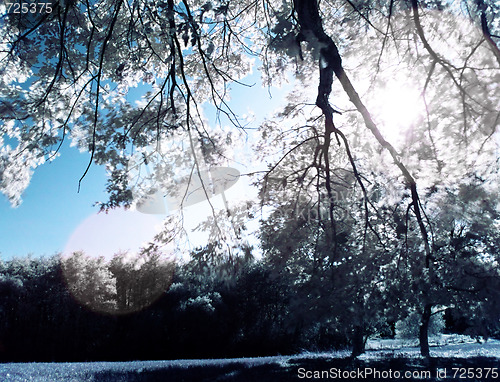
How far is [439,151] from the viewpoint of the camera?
635 centimetres

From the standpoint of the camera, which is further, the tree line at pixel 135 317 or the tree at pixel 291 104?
the tree line at pixel 135 317

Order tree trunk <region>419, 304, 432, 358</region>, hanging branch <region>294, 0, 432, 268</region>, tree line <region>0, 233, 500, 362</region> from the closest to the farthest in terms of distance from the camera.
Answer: hanging branch <region>294, 0, 432, 268</region> < tree trunk <region>419, 304, 432, 358</region> < tree line <region>0, 233, 500, 362</region>

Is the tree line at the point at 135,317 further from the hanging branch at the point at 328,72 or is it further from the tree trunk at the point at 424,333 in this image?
the hanging branch at the point at 328,72

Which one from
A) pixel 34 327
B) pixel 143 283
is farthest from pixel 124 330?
pixel 34 327

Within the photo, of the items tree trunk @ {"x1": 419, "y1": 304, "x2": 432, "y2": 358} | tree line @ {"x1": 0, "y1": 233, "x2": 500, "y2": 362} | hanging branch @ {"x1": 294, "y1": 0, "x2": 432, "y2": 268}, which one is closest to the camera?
hanging branch @ {"x1": 294, "y1": 0, "x2": 432, "y2": 268}

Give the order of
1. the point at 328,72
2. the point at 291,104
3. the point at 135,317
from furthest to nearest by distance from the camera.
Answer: the point at 135,317 → the point at 291,104 → the point at 328,72

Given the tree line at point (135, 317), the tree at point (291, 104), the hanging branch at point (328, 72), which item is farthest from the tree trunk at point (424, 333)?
the hanging branch at point (328, 72)

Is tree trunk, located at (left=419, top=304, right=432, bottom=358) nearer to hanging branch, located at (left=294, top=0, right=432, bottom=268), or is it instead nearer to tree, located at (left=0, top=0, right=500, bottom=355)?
tree, located at (left=0, top=0, right=500, bottom=355)

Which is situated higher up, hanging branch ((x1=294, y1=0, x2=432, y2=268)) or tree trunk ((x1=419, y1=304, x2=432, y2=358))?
hanging branch ((x1=294, y1=0, x2=432, y2=268))

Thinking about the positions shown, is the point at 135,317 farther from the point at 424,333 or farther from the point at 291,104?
the point at 291,104

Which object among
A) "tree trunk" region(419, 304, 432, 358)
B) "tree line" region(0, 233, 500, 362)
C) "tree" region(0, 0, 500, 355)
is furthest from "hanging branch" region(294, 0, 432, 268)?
"tree line" region(0, 233, 500, 362)

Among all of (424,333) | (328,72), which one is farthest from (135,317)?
(328,72)

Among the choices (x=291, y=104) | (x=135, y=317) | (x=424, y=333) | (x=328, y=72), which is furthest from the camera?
(x=135, y=317)

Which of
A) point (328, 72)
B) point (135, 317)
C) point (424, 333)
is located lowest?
point (424, 333)
